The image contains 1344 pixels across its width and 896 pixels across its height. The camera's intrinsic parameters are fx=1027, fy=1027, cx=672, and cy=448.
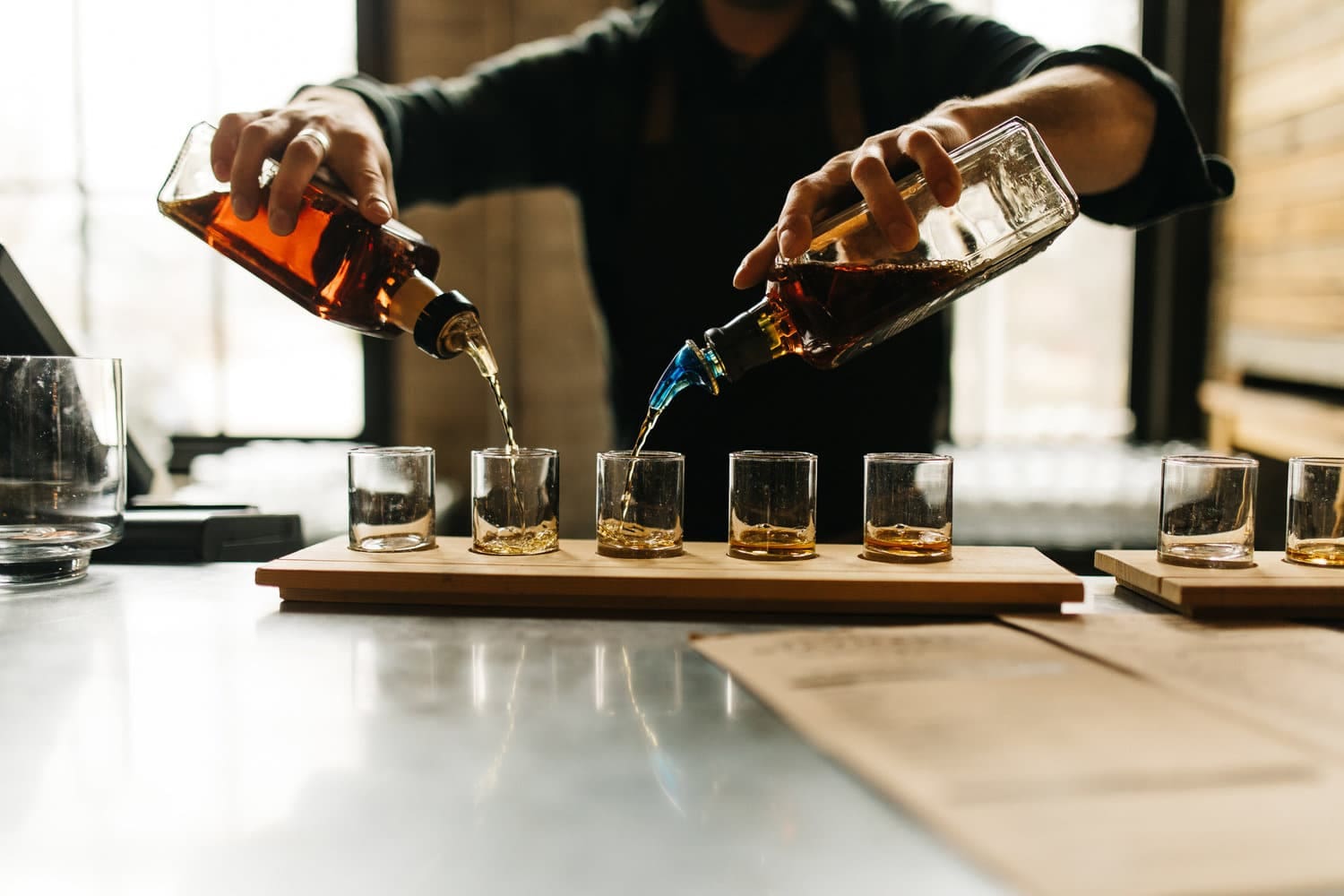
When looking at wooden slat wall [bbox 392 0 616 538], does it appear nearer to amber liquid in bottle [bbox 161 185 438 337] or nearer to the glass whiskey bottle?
amber liquid in bottle [bbox 161 185 438 337]

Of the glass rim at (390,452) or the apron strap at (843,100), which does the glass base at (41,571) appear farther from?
the apron strap at (843,100)

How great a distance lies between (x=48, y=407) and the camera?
96 cm

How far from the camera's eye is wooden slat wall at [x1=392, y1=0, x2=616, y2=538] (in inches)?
115

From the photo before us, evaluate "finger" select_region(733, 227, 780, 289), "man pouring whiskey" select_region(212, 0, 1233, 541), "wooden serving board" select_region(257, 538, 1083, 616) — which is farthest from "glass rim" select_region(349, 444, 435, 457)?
"man pouring whiskey" select_region(212, 0, 1233, 541)

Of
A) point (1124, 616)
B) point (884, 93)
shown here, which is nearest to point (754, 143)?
point (884, 93)

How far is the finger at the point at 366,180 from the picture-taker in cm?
96

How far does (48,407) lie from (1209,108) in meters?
3.05

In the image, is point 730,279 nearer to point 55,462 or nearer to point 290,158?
point 290,158

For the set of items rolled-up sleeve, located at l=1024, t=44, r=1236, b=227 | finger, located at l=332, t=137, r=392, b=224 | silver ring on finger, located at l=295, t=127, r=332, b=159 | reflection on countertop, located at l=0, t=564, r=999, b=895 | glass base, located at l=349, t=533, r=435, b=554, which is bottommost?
reflection on countertop, located at l=0, t=564, r=999, b=895

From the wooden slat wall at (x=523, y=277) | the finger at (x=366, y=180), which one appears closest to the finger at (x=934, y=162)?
the finger at (x=366, y=180)

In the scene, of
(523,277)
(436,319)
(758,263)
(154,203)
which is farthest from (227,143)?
(154,203)

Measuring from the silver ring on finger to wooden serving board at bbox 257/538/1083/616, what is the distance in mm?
385

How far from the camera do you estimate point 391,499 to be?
100 cm

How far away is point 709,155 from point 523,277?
1351mm
